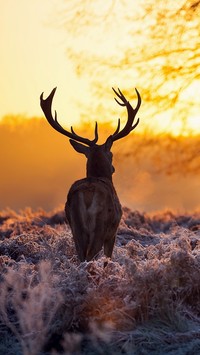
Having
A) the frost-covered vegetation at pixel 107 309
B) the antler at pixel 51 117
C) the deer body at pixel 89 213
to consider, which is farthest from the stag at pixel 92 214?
the antler at pixel 51 117

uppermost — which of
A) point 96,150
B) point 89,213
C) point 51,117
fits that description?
point 51,117

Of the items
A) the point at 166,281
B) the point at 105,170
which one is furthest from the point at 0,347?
the point at 105,170

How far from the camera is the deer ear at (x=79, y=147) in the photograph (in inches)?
404

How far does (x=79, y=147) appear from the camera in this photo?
407 inches

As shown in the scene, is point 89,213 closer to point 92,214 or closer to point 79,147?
point 92,214

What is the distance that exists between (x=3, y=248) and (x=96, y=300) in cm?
449

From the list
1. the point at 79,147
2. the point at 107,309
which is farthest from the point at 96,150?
the point at 107,309

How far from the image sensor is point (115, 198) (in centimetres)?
963

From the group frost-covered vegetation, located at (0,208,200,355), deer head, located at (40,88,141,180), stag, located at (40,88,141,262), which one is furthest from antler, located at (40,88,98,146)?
frost-covered vegetation, located at (0,208,200,355)

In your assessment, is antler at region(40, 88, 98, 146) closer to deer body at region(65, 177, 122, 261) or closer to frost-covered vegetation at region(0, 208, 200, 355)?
deer body at region(65, 177, 122, 261)

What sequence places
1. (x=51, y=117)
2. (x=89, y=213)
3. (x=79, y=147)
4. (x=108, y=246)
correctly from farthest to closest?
1. (x=51, y=117)
2. (x=79, y=147)
3. (x=108, y=246)
4. (x=89, y=213)

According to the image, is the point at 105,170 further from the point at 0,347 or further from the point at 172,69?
the point at 172,69

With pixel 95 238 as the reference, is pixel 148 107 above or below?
above

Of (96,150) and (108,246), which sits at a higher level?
(96,150)
